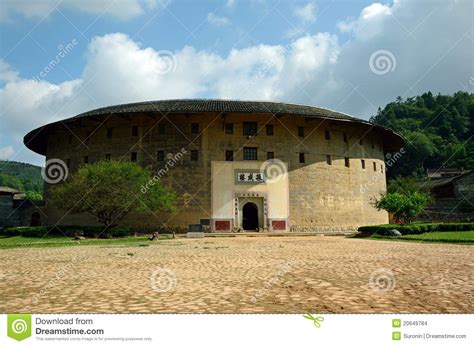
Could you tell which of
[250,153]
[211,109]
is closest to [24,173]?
[211,109]

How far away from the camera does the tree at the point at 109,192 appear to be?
20.3m

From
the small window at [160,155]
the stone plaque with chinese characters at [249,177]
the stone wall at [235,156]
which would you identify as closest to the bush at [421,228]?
the stone wall at [235,156]

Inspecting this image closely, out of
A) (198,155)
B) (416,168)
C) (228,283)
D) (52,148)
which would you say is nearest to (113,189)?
(198,155)

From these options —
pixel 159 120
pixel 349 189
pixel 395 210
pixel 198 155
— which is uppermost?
pixel 159 120

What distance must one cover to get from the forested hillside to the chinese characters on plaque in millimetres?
36430

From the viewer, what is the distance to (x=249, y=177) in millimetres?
26188

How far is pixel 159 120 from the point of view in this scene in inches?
1058

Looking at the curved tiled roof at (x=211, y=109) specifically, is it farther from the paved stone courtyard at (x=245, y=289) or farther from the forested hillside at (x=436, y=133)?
the forested hillside at (x=436, y=133)

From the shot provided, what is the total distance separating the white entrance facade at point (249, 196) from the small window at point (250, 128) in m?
2.17

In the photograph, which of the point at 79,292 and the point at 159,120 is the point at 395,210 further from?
the point at 79,292

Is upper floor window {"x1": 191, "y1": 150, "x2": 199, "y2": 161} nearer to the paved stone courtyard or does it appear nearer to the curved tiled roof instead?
the curved tiled roof

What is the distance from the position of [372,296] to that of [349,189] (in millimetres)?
25377
